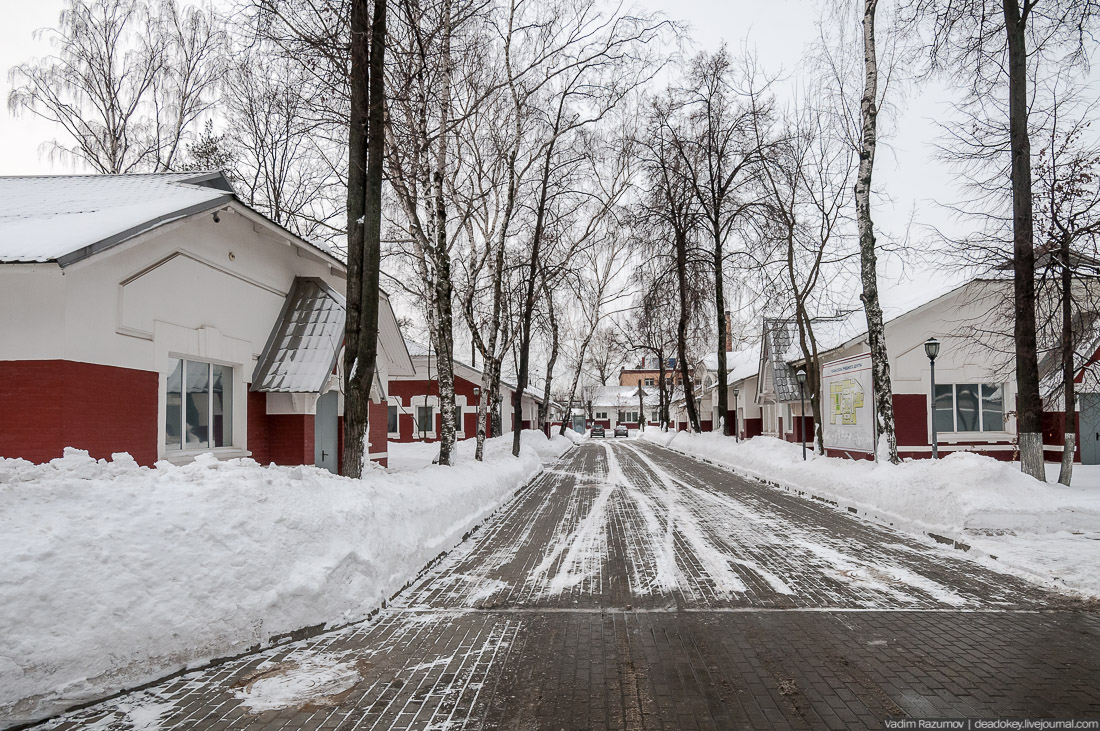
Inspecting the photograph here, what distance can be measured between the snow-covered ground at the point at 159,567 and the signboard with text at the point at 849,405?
46.3ft

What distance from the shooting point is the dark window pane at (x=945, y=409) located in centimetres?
2211

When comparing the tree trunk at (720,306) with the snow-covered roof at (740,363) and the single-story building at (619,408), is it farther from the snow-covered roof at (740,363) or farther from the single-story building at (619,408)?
the single-story building at (619,408)

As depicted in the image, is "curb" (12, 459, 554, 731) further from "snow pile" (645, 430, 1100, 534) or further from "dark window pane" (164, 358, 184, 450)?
"snow pile" (645, 430, 1100, 534)

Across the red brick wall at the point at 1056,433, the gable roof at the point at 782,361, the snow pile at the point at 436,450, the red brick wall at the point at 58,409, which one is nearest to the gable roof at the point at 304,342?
the red brick wall at the point at 58,409

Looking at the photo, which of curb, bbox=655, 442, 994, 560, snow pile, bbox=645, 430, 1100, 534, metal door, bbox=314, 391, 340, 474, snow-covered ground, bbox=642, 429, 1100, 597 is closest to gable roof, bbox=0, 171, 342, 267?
metal door, bbox=314, 391, 340, 474

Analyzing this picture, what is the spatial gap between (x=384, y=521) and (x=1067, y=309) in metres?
13.6

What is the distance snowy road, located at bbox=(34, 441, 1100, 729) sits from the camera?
4328 mm

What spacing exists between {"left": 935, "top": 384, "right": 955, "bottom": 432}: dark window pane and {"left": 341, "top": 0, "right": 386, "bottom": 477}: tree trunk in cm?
1966

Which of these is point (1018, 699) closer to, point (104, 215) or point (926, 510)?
point (926, 510)

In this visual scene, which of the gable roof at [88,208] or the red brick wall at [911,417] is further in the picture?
the red brick wall at [911,417]

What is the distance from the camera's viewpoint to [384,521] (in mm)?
8062

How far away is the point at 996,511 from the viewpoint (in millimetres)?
10023

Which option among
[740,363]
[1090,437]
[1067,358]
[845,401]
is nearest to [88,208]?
[1067,358]

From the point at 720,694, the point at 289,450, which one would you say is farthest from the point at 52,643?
the point at 289,450
